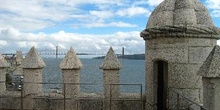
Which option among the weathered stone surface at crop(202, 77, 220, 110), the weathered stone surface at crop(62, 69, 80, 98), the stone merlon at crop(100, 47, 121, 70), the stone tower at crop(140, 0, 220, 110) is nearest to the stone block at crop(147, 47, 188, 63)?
the stone tower at crop(140, 0, 220, 110)

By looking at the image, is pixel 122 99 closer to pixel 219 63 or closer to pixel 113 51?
pixel 113 51

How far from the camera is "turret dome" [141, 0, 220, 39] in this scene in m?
11.0

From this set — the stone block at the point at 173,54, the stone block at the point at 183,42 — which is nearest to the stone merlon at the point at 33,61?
the stone block at the point at 173,54

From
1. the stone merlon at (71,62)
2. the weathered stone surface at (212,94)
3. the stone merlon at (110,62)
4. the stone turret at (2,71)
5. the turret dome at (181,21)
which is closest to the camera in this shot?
the weathered stone surface at (212,94)

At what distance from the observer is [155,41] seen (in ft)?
38.2

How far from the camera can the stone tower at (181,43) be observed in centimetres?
1102

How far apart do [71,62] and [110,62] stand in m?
1.36

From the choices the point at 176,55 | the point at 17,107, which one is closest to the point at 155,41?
the point at 176,55

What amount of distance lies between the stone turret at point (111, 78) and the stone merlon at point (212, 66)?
4562mm

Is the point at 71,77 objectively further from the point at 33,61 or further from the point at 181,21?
the point at 181,21

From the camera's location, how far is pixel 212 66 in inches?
322

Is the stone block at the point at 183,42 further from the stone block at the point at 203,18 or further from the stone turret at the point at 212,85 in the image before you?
the stone turret at the point at 212,85

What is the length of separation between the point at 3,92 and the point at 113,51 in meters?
4.48

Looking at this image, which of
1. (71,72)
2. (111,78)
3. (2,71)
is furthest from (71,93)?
(2,71)
